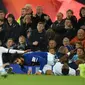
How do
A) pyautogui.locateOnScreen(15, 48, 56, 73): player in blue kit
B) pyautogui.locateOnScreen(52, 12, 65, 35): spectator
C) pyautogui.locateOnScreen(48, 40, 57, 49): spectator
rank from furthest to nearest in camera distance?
pyautogui.locateOnScreen(52, 12, 65, 35): spectator, pyautogui.locateOnScreen(48, 40, 57, 49): spectator, pyautogui.locateOnScreen(15, 48, 56, 73): player in blue kit

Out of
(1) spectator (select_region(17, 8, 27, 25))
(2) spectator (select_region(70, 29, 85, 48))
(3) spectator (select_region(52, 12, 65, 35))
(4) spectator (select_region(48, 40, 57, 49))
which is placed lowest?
(4) spectator (select_region(48, 40, 57, 49))

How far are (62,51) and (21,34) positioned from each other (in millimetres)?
1456

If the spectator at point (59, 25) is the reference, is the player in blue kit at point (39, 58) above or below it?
below

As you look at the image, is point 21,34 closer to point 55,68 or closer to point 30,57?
point 30,57

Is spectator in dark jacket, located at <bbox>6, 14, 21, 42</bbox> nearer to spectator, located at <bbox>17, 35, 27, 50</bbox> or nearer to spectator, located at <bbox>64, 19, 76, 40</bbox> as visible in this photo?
spectator, located at <bbox>17, 35, 27, 50</bbox>

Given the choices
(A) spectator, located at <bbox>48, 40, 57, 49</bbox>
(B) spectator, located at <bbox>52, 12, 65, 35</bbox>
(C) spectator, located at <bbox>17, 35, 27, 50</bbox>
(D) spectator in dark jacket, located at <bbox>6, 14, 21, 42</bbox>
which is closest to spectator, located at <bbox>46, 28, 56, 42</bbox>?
(B) spectator, located at <bbox>52, 12, 65, 35</bbox>

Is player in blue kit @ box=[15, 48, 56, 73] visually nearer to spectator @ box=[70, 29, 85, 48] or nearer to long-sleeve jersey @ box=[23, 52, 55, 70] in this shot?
long-sleeve jersey @ box=[23, 52, 55, 70]

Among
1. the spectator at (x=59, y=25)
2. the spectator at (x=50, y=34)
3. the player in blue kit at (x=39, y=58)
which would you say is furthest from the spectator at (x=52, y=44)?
the spectator at (x=59, y=25)

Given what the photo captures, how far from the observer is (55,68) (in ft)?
28.0

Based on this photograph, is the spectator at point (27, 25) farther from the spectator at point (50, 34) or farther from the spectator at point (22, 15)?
the spectator at point (50, 34)

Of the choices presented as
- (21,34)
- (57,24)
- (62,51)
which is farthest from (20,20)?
(62,51)

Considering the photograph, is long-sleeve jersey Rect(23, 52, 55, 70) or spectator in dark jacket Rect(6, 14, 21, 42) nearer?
long-sleeve jersey Rect(23, 52, 55, 70)

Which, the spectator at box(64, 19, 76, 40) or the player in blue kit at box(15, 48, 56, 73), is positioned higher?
the spectator at box(64, 19, 76, 40)

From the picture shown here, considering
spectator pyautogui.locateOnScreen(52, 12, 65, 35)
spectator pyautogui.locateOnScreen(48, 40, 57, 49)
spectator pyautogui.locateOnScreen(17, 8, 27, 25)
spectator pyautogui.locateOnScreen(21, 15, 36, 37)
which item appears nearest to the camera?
spectator pyautogui.locateOnScreen(48, 40, 57, 49)
